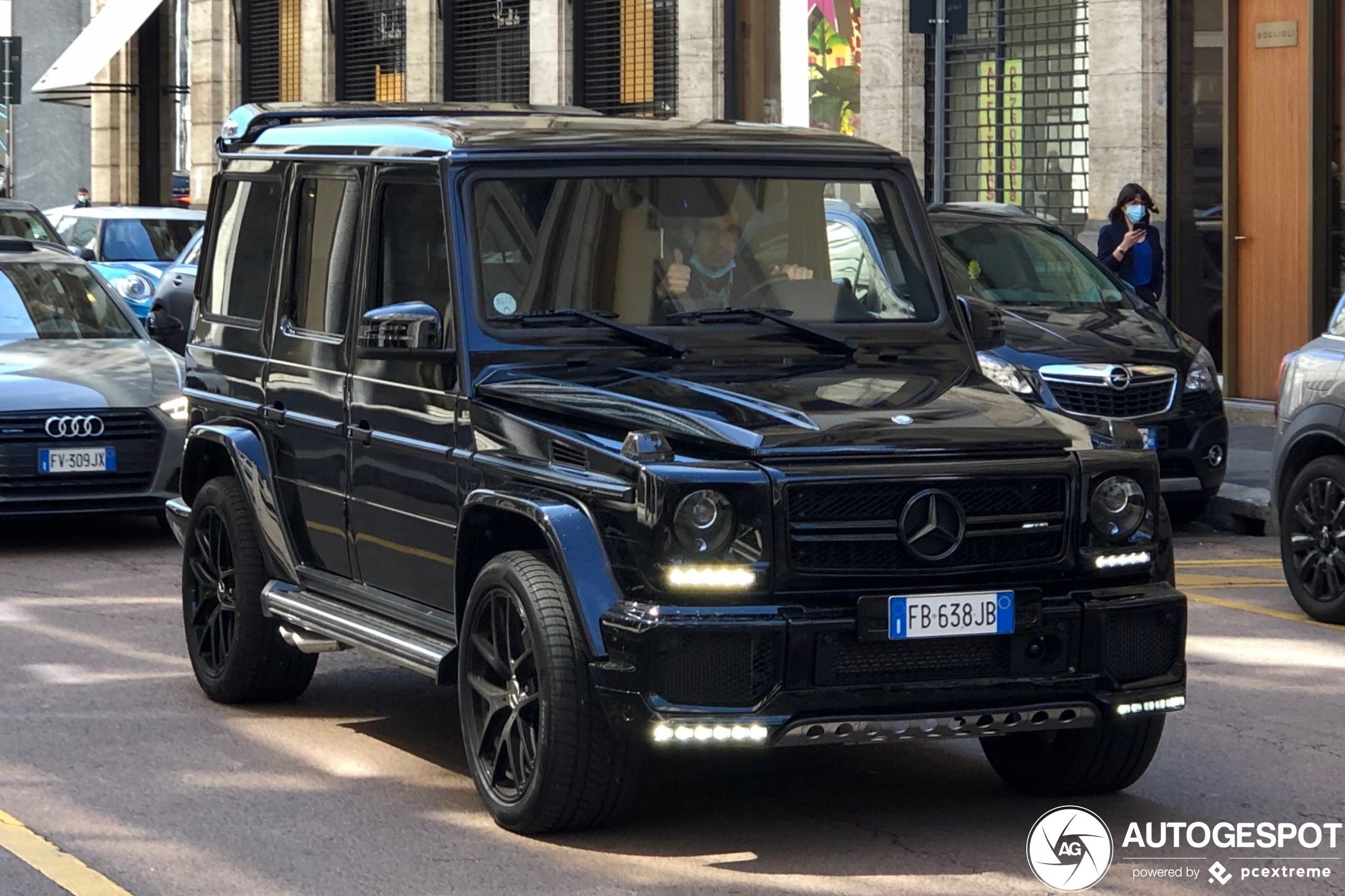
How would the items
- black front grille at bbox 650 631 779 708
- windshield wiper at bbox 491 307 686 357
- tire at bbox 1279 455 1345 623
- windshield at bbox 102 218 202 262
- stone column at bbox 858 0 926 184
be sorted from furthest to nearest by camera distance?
windshield at bbox 102 218 202 262 < stone column at bbox 858 0 926 184 < tire at bbox 1279 455 1345 623 < windshield wiper at bbox 491 307 686 357 < black front grille at bbox 650 631 779 708

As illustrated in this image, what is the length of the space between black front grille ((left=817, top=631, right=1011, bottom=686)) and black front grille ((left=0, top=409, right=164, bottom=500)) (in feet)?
24.3

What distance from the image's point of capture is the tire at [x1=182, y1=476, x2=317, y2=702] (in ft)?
25.7

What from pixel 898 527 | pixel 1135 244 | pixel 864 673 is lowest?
pixel 864 673

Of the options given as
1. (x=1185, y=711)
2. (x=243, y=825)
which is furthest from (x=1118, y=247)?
(x=243, y=825)

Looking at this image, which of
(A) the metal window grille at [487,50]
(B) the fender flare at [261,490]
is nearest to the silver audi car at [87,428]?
(B) the fender flare at [261,490]

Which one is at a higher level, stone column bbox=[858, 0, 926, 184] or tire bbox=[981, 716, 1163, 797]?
stone column bbox=[858, 0, 926, 184]

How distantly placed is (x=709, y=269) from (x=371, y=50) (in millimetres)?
24884

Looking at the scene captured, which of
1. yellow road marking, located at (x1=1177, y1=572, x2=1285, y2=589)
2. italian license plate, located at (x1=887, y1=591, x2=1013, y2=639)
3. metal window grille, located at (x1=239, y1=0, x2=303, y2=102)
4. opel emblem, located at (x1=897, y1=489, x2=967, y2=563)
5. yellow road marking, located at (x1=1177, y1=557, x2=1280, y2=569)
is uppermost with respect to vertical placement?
metal window grille, located at (x1=239, y1=0, x2=303, y2=102)

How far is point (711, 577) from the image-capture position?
568cm

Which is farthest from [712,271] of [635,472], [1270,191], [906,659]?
[1270,191]

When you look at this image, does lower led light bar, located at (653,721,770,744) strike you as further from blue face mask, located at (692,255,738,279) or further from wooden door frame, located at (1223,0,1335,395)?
wooden door frame, located at (1223,0,1335,395)

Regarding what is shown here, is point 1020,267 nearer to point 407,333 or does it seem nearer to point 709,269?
point 709,269

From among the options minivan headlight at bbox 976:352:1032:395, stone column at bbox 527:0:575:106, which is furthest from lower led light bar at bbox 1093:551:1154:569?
stone column at bbox 527:0:575:106

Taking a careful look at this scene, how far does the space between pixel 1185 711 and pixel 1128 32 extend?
12331mm
